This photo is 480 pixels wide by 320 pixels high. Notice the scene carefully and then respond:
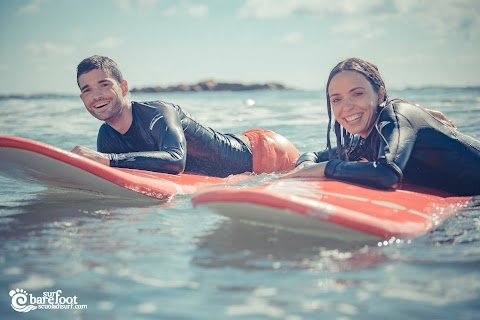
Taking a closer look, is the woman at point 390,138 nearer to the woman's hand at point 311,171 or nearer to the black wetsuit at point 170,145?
the woman's hand at point 311,171

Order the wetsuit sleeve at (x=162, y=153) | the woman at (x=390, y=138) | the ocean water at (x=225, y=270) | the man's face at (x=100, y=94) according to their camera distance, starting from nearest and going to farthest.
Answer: the ocean water at (x=225, y=270), the woman at (x=390, y=138), the wetsuit sleeve at (x=162, y=153), the man's face at (x=100, y=94)

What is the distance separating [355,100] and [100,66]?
8.05ft

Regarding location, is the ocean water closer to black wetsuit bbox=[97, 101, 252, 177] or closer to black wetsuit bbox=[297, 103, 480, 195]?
black wetsuit bbox=[297, 103, 480, 195]

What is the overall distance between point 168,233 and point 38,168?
1.52 meters

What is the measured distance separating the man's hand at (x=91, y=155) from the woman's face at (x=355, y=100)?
2.04 m

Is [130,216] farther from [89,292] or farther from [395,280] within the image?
[395,280]

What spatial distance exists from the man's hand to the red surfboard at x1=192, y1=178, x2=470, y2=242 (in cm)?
177

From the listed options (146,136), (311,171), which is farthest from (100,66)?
(311,171)

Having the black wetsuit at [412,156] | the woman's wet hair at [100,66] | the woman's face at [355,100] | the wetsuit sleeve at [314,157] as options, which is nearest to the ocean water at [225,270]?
the black wetsuit at [412,156]

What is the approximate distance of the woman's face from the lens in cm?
413

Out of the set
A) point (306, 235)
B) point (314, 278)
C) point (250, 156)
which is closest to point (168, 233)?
point (306, 235)

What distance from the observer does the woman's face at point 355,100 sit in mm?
4133

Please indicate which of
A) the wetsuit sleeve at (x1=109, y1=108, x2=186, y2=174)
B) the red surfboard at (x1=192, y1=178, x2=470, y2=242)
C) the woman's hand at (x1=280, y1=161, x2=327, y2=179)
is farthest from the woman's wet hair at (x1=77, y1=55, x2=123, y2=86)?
the red surfboard at (x1=192, y1=178, x2=470, y2=242)

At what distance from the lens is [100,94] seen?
5.31 meters
